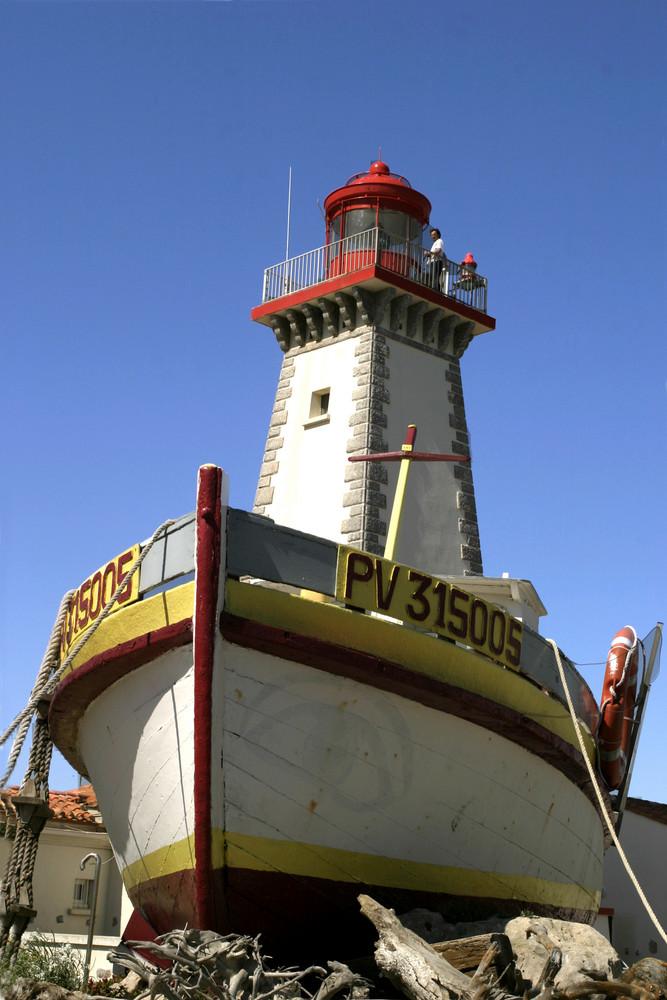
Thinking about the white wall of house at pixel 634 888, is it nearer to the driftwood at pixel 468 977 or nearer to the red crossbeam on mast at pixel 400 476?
the red crossbeam on mast at pixel 400 476

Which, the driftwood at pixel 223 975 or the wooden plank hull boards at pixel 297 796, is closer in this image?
the driftwood at pixel 223 975

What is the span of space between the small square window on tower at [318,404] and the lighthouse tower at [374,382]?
0.9 inches

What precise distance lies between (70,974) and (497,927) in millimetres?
3264

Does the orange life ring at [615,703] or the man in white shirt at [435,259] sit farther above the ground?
the man in white shirt at [435,259]

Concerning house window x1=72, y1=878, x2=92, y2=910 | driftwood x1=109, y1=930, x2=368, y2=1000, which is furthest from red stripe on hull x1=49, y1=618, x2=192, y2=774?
house window x1=72, y1=878, x2=92, y2=910

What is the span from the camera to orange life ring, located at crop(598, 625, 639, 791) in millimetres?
12109

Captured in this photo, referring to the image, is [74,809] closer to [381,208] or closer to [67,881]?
[67,881]

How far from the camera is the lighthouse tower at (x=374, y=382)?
17.3 metres

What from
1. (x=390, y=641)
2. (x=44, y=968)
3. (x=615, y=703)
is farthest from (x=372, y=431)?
(x=44, y=968)

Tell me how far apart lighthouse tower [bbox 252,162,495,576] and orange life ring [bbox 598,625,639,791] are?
492 cm

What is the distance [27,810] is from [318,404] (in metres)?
10.4

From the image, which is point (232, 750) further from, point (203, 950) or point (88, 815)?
point (88, 815)

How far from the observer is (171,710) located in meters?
8.62

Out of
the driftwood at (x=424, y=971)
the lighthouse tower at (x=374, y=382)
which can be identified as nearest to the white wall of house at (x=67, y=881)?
the lighthouse tower at (x=374, y=382)
